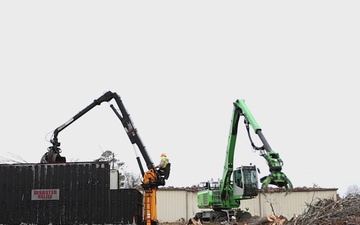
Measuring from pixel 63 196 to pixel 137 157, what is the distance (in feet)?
11.5

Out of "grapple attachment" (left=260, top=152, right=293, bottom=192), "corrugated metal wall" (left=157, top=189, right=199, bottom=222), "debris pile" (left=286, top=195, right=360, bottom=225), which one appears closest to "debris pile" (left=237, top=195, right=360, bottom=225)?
"debris pile" (left=286, top=195, right=360, bottom=225)

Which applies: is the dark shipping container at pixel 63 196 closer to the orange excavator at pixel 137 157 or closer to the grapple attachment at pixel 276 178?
the orange excavator at pixel 137 157

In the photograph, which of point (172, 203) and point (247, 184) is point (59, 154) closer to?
point (247, 184)

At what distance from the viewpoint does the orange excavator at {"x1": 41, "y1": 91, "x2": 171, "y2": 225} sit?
14188mm

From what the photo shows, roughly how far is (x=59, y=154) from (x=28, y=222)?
2936mm

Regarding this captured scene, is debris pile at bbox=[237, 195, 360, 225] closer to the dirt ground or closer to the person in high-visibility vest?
the dirt ground

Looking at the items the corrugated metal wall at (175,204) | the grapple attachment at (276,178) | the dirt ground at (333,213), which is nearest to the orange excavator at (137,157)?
the grapple attachment at (276,178)

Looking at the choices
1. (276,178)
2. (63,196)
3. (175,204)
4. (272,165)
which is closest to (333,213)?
(276,178)

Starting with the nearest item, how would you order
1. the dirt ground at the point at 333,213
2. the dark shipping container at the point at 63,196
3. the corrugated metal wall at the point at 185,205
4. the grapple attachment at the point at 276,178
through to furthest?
1. the dirt ground at the point at 333,213
2. the dark shipping container at the point at 63,196
3. the grapple attachment at the point at 276,178
4. the corrugated metal wall at the point at 185,205

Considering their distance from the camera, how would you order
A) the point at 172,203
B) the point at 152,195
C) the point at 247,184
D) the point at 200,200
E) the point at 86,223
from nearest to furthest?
the point at 86,223 < the point at 152,195 < the point at 247,184 < the point at 200,200 < the point at 172,203

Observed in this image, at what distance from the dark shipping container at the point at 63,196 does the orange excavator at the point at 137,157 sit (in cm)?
84

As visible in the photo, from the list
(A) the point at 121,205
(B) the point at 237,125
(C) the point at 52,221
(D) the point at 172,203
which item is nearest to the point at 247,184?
(B) the point at 237,125

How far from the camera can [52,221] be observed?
13070mm

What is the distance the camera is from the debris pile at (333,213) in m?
11.7
